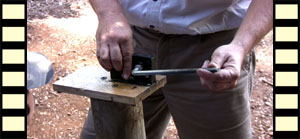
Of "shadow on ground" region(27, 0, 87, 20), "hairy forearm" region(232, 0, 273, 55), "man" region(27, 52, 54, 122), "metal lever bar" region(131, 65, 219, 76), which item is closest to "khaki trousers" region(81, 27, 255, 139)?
"hairy forearm" region(232, 0, 273, 55)

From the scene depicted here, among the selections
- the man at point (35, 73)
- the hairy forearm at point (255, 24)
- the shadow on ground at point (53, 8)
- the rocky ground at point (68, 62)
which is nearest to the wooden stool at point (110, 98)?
the hairy forearm at point (255, 24)

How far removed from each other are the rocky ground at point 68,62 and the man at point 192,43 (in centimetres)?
113

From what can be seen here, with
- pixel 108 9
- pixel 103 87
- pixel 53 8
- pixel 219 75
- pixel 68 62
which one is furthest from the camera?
pixel 53 8

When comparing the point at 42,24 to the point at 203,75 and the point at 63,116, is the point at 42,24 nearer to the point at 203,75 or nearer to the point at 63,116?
the point at 63,116

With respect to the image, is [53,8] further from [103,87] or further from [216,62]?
[216,62]

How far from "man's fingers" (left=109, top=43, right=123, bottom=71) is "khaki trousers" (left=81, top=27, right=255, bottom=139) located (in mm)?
266

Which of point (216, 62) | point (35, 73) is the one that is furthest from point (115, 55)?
point (35, 73)

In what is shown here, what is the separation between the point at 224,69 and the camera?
1.06 m

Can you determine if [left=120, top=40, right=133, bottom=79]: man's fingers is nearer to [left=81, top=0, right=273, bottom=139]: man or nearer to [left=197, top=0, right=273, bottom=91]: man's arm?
[left=81, top=0, right=273, bottom=139]: man

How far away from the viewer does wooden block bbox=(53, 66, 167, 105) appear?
1069 mm

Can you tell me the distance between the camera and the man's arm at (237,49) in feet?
3.43

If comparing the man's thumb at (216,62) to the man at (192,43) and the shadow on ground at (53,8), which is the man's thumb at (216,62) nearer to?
the man at (192,43)

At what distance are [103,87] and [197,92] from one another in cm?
39

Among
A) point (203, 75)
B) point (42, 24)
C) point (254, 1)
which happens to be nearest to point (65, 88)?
point (203, 75)
